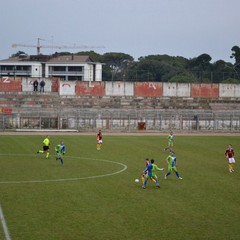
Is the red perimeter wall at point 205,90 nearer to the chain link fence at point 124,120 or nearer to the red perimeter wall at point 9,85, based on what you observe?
the chain link fence at point 124,120

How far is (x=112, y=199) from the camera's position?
2741cm

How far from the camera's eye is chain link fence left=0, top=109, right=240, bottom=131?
263 ft

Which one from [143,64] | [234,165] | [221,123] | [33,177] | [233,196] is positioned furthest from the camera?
[143,64]

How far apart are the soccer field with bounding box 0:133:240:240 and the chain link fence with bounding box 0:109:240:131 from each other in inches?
1240

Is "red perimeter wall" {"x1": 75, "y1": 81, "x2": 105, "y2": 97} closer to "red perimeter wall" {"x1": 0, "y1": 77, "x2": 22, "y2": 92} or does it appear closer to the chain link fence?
"red perimeter wall" {"x1": 0, "y1": 77, "x2": 22, "y2": 92}

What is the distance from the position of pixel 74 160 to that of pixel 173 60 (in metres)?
155

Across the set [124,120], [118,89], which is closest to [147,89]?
[118,89]

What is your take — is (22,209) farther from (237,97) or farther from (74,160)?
(237,97)

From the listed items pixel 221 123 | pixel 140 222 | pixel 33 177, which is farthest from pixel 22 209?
pixel 221 123

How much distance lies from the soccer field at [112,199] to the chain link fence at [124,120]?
31500 mm

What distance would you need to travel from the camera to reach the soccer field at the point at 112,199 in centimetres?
2130

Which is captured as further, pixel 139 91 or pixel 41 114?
pixel 139 91

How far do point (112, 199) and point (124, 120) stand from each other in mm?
55841

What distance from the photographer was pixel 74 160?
43.9 metres
